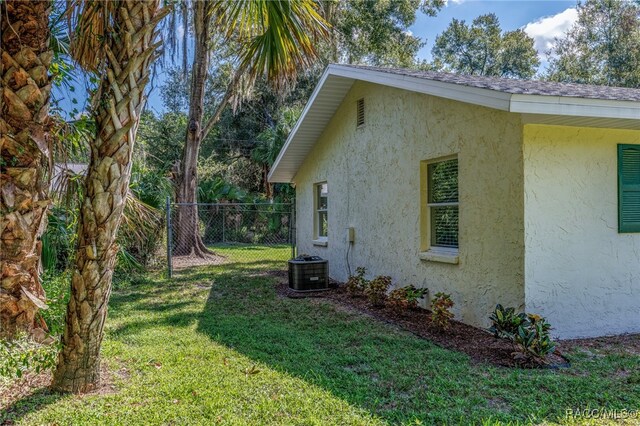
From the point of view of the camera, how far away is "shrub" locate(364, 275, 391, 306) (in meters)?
7.47

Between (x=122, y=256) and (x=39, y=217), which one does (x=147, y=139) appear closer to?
(x=122, y=256)

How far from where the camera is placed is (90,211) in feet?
10.9

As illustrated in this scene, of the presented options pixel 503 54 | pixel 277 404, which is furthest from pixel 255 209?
pixel 503 54

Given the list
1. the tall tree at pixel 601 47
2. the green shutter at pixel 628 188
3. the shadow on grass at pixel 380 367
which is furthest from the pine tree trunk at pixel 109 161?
Result: the tall tree at pixel 601 47

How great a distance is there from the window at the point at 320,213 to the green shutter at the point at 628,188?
6671 millimetres

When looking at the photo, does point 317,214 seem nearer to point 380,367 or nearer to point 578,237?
point 578,237

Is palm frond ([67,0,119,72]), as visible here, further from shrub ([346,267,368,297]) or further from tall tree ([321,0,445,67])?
tall tree ([321,0,445,67])

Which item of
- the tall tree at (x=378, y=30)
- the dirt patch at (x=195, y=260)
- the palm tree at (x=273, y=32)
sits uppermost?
the tall tree at (x=378, y=30)

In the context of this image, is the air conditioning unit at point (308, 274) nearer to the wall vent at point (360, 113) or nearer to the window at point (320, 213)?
the window at point (320, 213)

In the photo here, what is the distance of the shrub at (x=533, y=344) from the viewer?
173 inches

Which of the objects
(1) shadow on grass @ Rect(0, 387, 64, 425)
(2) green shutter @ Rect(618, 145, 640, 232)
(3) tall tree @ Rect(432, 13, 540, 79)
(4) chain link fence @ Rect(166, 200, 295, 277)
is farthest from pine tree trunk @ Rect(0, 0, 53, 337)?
(3) tall tree @ Rect(432, 13, 540, 79)

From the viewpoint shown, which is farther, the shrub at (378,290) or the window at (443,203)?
the shrub at (378,290)

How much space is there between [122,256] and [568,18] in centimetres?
2685

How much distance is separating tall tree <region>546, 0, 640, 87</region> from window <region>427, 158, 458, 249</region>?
21.2 meters
